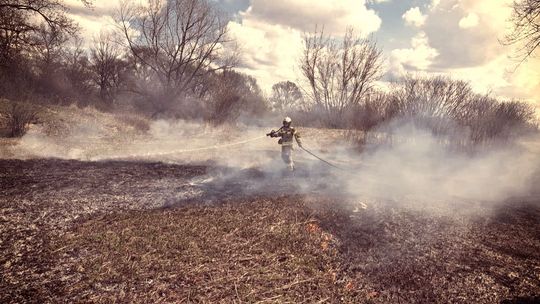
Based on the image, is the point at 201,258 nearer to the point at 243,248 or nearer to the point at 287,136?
the point at 243,248

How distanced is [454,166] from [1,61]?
69.3 feet

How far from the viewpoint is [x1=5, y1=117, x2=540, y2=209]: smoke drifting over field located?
10.1 meters

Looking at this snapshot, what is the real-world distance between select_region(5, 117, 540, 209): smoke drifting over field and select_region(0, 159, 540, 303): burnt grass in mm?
1231

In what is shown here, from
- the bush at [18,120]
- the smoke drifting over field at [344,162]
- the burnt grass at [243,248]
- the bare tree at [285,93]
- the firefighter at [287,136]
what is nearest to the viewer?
the burnt grass at [243,248]

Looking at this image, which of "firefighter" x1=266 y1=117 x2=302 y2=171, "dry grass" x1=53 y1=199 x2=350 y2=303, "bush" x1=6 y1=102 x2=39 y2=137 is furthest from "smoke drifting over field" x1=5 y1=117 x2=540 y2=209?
"dry grass" x1=53 y1=199 x2=350 y2=303

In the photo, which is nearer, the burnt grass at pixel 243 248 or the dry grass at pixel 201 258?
the dry grass at pixel 201 258

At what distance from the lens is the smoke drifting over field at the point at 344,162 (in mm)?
10102

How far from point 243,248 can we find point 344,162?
1025 centimetres

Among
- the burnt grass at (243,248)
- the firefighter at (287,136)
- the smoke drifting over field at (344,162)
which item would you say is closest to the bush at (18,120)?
the smoke drifting over field at (344,162)

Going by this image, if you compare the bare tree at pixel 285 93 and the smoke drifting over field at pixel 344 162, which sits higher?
the bare tree at pixel 285 93

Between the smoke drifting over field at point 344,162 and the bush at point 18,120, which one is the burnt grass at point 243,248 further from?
the bush at point 18,120

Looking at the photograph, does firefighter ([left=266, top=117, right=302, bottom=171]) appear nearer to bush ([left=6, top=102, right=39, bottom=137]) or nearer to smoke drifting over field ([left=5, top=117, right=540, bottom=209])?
smoke drifting over field ([left=5, top=117, right=540, bottom=209])

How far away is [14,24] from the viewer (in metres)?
14.9

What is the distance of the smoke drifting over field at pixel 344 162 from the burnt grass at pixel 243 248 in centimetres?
123
